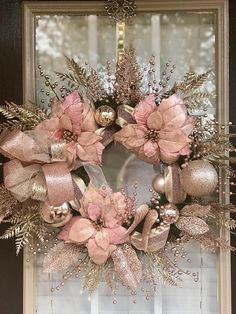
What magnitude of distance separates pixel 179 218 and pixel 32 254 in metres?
0.38

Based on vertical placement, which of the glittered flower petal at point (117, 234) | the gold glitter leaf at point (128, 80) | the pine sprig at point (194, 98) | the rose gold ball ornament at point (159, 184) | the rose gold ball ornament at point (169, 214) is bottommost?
the glittered flower petal at point (117, 234)

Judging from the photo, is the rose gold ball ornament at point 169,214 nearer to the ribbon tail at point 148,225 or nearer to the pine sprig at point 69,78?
the ribbon tail at point 148,225

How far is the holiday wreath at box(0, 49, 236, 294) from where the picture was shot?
3.83 ft

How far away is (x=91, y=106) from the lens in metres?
1.22

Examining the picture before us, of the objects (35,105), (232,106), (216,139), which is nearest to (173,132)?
(216,139)

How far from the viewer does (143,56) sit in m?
1.34

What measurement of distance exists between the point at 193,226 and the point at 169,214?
6 cm

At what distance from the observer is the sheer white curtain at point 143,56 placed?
4.38ft

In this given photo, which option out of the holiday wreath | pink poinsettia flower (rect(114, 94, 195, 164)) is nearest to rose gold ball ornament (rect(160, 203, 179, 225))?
the holiday wreath

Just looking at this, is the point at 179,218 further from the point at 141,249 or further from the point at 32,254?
the point at 32,254

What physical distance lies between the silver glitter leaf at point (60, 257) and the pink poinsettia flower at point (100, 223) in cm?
4

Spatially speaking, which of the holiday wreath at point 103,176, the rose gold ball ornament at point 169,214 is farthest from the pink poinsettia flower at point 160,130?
the rose gold ball ornament at point 169,214

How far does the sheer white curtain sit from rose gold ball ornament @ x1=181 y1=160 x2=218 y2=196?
0.21 m

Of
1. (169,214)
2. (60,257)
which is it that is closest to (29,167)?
(60,257)
